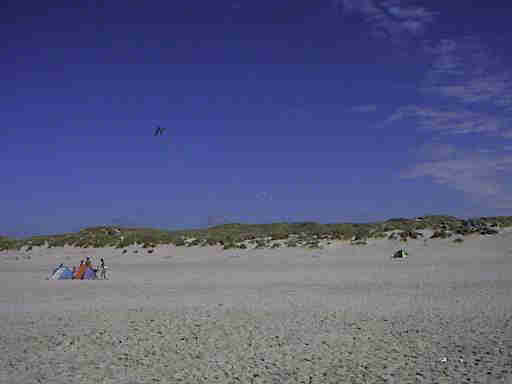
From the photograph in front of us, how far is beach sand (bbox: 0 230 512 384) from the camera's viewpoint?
6.80m

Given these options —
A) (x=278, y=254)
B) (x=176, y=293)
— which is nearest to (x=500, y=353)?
(x=176, y=293)

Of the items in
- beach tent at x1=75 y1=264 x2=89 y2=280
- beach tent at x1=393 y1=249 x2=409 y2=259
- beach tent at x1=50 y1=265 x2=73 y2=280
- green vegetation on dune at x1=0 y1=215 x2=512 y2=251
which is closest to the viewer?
beach tent at x1=75 y1=264 x2=89 y2=280

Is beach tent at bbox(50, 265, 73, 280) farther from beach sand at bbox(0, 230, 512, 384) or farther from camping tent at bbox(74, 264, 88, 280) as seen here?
beach sand at bbox(0, 230, 512, 384)

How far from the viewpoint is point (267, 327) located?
9.38m

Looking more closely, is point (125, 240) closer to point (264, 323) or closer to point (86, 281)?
point (86, 281)

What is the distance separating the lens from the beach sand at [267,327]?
6.80 meters

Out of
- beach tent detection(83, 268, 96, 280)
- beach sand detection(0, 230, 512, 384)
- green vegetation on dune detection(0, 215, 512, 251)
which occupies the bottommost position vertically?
beach sand detection(0, 230, 512, 384)

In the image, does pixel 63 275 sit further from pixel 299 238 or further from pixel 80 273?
pixel 299 238

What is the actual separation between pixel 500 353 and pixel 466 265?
13498 mm

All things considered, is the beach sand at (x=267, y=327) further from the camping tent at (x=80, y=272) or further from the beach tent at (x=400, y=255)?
the beach tent at (x=400, y=255)

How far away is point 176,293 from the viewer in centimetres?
1459

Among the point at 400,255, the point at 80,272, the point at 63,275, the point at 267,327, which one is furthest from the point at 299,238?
the point at 267,327

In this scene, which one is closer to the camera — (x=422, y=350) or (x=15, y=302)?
(x=422, y=350)

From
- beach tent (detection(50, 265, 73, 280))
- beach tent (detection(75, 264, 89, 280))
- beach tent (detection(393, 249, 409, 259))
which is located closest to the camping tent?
beach tent (detection(75, 264, 89, 280))
